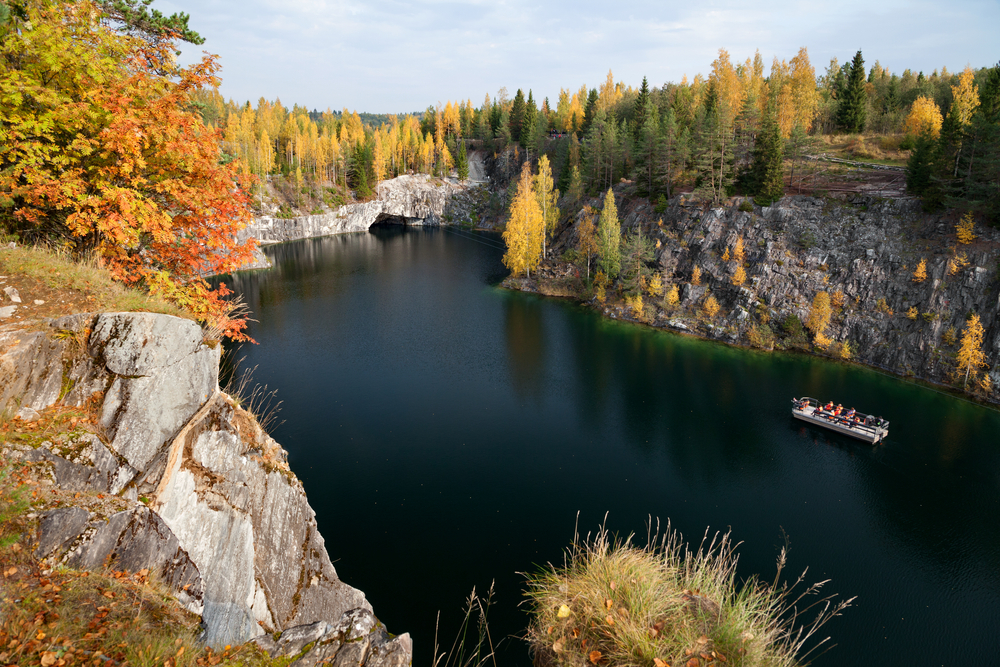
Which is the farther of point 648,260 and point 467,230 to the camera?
point 467,230

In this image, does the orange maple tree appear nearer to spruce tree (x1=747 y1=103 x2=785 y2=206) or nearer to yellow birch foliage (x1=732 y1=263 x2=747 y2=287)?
yellow birch foliage (x1=732 y1=263 x2=747 y2=287)

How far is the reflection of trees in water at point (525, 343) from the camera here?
32.0m

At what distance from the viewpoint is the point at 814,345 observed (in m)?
38.5

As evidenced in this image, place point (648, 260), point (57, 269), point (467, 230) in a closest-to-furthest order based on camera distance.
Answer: point (57, 269) < point (648, 260) < point (467, 230)

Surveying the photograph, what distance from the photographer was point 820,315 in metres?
38.8

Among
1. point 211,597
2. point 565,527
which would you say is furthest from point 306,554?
point 565,527

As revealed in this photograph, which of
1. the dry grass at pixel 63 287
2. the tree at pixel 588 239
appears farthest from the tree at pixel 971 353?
the dry grass at pixel 63 287

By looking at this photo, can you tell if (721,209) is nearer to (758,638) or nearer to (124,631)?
(758,638)

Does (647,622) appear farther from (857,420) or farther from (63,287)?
(857,420)

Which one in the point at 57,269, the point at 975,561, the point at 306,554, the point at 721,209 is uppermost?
the point at 721,209

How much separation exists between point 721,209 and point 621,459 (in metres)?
35.0

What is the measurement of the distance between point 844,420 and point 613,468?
1371 cm

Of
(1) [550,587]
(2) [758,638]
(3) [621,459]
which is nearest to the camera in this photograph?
(2) [758,638]

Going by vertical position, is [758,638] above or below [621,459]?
above
